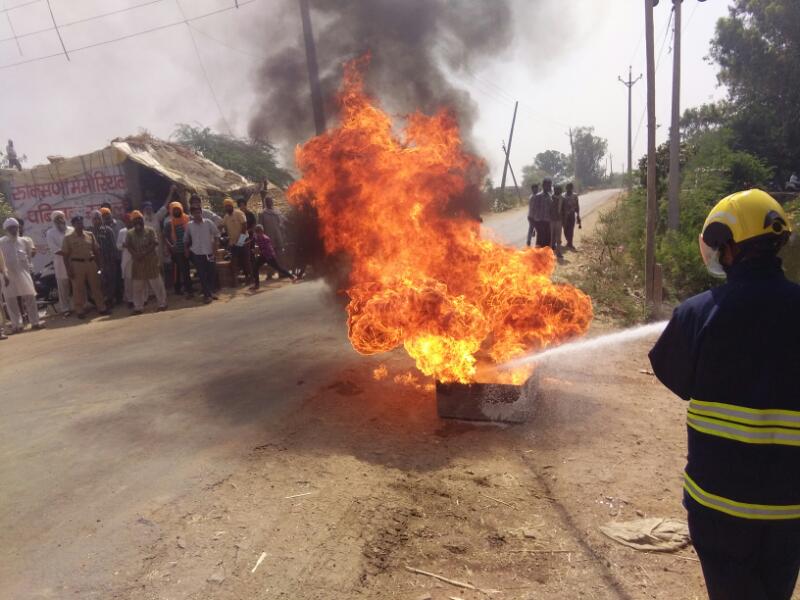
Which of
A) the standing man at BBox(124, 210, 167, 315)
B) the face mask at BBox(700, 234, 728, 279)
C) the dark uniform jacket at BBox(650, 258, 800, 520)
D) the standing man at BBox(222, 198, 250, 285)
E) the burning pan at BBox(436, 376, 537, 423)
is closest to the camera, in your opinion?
the dark uniform jacket at BBox(650, 258, 800, 520)

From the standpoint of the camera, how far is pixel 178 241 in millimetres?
11641

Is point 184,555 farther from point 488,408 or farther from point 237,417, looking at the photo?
point 488,408

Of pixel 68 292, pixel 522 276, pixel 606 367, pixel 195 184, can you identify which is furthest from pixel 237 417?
pixel 195 184

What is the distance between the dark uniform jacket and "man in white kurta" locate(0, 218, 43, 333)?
453 inches

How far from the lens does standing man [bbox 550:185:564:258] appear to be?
47.6ft

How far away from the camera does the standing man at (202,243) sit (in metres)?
11.1

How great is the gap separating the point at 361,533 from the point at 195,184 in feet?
44.0

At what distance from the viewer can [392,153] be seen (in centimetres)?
707

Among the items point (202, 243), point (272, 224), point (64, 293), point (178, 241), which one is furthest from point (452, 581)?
point (272, 224)

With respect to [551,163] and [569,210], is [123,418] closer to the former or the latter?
[569,210]

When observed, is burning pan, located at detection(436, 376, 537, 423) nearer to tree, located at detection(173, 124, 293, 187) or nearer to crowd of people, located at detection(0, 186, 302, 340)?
crowd of people, located at detection(0, 186, 302, 340)

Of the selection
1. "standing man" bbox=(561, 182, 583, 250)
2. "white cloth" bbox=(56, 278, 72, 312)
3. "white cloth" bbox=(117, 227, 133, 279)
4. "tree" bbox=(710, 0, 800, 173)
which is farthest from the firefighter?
"tree" bbox=(710, 0, 800, 173)

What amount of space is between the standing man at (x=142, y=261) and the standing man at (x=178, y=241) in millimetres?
693

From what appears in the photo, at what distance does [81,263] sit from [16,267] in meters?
1.05
